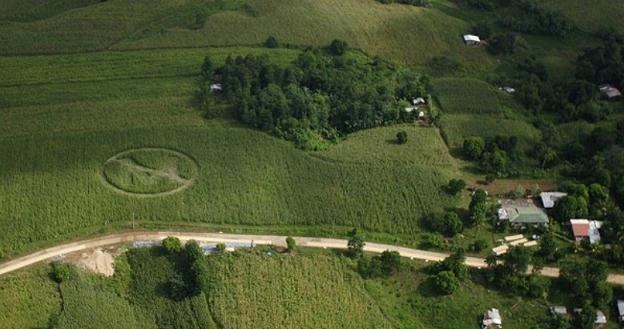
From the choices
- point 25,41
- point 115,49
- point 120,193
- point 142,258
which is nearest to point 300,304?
point 142,258

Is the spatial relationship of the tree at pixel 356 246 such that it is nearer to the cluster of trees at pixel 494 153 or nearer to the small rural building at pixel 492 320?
the small rural building at pixel 492 320

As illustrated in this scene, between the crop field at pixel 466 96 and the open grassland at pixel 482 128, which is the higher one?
the crop field at pixel 466 96

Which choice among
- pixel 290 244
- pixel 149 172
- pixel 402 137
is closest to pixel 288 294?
pixel 290 244

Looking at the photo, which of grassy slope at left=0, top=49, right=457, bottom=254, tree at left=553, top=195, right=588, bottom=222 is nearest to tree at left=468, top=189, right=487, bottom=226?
grassy slope at left=0, top=49, right=457, bottom=254

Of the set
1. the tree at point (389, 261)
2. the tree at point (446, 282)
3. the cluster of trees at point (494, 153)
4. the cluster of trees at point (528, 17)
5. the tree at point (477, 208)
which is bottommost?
the tree at point (446, 282)

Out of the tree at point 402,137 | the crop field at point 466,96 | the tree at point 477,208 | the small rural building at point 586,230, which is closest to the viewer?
the small rural building at point 586,230

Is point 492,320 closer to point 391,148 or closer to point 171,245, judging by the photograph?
point 391,148

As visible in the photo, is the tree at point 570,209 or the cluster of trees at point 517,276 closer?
the cluster of trees at point 517,276

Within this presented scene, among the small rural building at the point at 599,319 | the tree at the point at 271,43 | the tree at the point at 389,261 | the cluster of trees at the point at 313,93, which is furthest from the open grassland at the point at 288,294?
the tree at the point at 271,43
